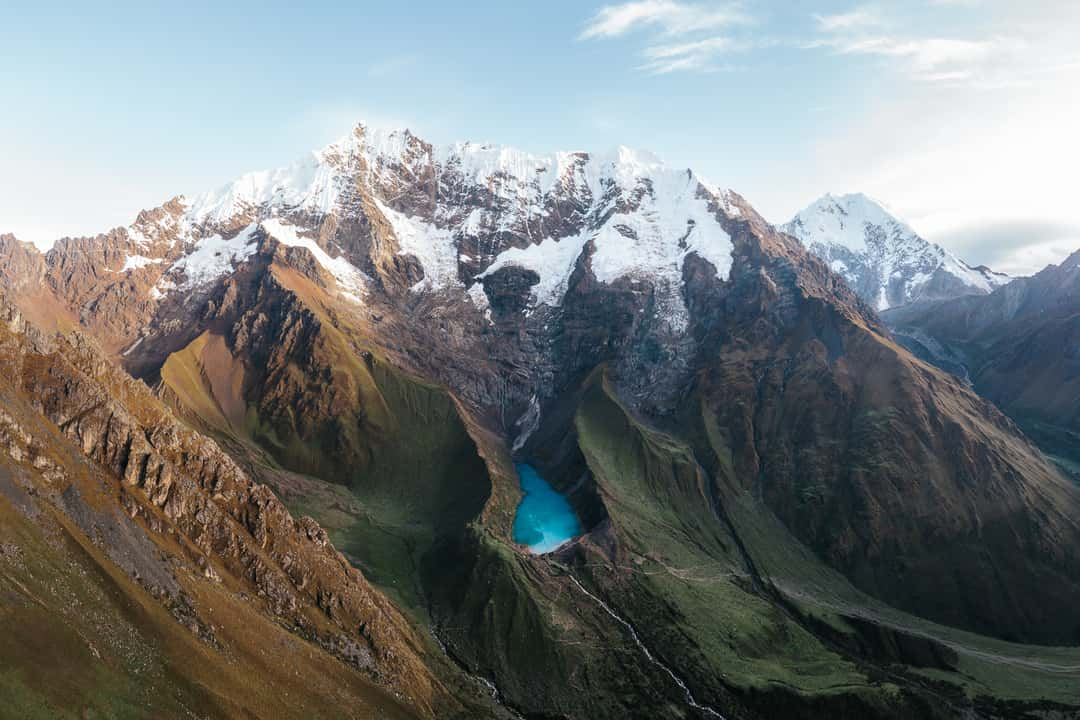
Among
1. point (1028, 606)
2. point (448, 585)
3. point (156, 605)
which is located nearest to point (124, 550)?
point (156, 605)

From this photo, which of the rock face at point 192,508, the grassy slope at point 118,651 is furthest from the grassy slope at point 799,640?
the grassy slope at point 118,651

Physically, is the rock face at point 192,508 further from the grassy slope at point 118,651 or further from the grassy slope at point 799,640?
the grassy slope at point 799,640

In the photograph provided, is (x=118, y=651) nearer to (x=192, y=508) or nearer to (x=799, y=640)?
(x=192, y=508)

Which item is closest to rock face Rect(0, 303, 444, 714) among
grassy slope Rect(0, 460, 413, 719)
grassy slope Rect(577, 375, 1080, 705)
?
grassy slope Rect(0, 460, 413, 719)

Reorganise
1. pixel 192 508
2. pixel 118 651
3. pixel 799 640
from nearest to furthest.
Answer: pixel 118 651
pixel 192 508
pixel 799 640

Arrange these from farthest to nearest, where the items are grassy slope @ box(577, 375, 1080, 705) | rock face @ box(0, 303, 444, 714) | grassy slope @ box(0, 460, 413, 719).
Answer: grassy slope @ box(577, 375, 1080, 705)
rock face @ box(0, 303, 444, 714)
grassy slope @ box(0, 460, 413, 719)

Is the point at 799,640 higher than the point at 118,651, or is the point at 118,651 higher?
the point at 118,651

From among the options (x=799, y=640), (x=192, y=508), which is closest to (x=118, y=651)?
(x=192, y=508)

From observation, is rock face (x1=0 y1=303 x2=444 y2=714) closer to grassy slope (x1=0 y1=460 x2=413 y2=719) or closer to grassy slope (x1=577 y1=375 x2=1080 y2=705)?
grassy slope (x1=0 y1=460 x2=413 y2=719)

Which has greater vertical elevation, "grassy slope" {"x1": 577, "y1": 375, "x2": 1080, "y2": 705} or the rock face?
the rock face

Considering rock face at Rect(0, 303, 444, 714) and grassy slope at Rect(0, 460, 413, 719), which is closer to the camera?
grassy slope at Rect(0, 460, 413, 719)

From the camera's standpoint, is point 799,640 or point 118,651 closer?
point 118,651
